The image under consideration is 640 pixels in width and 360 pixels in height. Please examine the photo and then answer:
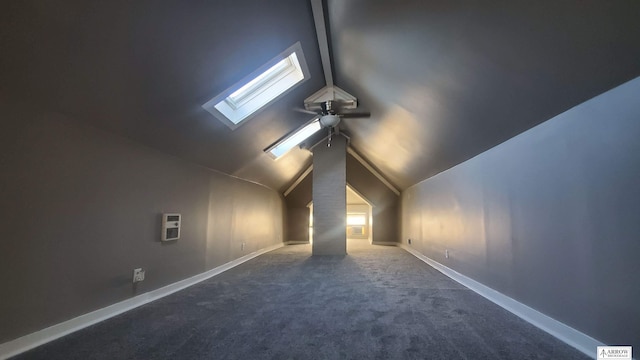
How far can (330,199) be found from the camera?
6984 mm

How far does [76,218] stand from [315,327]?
7.04ft

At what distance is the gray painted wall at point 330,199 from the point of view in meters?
6.82

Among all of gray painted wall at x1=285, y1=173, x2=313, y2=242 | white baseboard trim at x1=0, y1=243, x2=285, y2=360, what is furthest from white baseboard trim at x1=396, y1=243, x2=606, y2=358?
gray painted wall at x1=285, y1=173, x2=313, y2=242

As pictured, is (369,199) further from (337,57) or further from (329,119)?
(337,57)

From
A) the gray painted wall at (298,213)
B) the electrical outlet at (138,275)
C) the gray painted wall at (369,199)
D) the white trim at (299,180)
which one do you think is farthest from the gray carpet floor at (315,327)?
the gray painted wall at (298,213)

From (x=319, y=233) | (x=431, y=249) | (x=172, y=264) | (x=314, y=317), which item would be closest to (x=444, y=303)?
(x=314, y=317)

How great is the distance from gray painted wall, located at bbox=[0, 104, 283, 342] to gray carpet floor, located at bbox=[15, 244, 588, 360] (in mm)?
301

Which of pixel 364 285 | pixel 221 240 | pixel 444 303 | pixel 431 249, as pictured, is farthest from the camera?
pixel 431 249

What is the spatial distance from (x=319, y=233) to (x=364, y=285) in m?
3.15

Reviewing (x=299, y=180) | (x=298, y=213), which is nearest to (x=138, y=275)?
(x=299, y=180)

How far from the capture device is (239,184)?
18.8 ft

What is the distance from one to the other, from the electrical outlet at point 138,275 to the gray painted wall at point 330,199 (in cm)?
429

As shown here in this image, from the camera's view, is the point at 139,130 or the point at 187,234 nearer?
the point at 139,130

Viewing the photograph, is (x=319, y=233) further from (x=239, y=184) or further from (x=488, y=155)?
(x=488, y=155)
